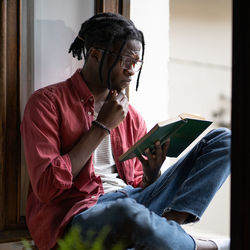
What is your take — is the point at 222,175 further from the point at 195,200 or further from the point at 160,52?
the point at 160,52

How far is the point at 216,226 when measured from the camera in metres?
7.44

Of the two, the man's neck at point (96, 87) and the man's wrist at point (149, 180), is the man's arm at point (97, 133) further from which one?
the man's wrist at point (149, 180)

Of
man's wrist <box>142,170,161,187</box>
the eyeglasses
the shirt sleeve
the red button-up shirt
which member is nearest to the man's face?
the eyeglasses

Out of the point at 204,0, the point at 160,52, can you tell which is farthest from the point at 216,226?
the point at 160,52

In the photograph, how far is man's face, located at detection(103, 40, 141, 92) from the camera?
1.88 meters

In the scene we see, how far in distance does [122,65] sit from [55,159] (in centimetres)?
47

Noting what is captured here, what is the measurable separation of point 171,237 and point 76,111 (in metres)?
0.62

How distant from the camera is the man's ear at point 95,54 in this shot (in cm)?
193

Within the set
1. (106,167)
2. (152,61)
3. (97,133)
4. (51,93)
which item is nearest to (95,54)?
(51,93)

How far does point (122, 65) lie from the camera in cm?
188

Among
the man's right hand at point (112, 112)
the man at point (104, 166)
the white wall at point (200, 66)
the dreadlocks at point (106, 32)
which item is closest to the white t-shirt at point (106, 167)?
the man at point (104, 166)

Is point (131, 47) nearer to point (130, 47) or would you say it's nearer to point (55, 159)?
point (130, 47)

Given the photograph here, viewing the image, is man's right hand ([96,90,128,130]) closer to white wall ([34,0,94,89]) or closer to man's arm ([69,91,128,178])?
man's arm ([69,91,128,178])

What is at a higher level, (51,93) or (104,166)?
(51,93)
